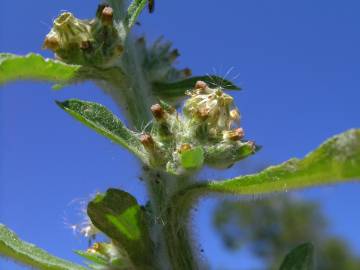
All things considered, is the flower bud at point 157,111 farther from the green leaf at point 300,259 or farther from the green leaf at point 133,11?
the green leaf at point 300,259

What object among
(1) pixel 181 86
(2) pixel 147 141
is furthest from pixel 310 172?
(1) pixel 181 86

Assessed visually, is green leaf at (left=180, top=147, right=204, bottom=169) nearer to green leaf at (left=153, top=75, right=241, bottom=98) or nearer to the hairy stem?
the hairy stem

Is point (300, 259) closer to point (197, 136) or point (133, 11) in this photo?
point (197, 136)

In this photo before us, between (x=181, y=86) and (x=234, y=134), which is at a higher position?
(x=181, y=86)

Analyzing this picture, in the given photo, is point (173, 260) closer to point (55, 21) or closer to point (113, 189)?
point (113, 189)

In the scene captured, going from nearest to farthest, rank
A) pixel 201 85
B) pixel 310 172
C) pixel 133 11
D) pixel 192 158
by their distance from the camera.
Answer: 1. pixel 310 172
2. pixel 192 158
3. pixel 201 85
4. pixel 133 11

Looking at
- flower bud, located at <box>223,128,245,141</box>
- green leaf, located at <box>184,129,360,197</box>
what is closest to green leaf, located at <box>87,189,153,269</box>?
green leaf, located at <box>184,129,360,197</box>
